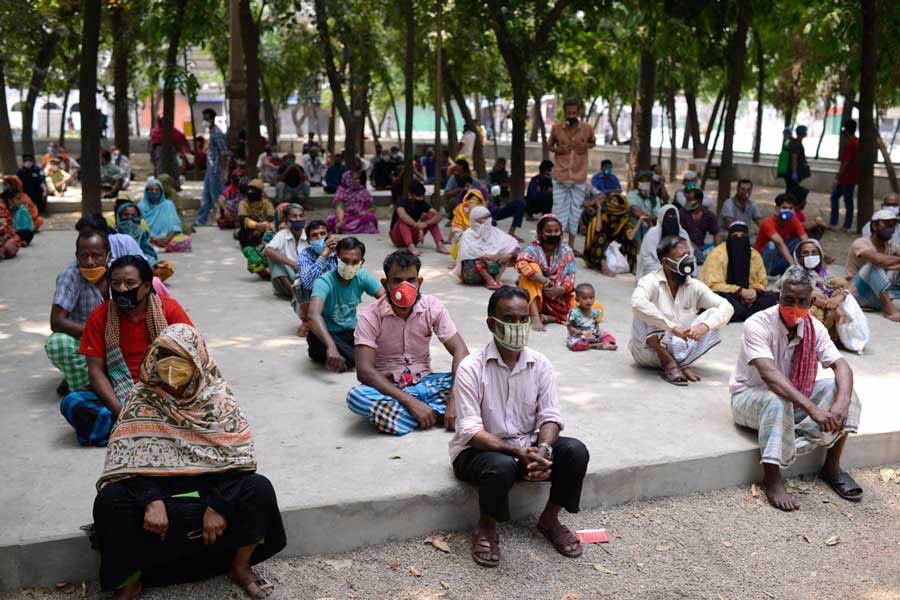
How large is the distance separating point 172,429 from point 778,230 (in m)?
7.96

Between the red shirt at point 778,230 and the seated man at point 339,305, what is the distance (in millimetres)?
5081

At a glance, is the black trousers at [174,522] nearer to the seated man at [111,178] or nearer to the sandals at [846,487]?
the sandals at [846,487]

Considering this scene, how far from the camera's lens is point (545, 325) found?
844cm

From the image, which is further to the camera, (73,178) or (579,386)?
(73,178)

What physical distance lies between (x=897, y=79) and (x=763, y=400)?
44.4ft

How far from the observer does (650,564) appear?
452cm

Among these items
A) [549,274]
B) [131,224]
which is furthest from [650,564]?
[131,224]

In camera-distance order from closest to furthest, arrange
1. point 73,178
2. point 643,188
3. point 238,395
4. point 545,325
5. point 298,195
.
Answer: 1. point 238,395
2. point 545,325
3. point 643,188
4. point 298,195
5. point 73,178

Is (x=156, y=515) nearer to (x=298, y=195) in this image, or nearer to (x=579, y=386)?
(x=579, y=386)

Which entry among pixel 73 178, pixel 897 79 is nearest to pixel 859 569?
pixel 897 79

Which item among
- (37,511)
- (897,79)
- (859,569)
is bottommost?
(859,569)

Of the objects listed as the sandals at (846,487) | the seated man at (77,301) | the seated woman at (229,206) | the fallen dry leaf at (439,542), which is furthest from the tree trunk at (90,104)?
the sandals at (846,487)

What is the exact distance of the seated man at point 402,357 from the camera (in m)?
5.43

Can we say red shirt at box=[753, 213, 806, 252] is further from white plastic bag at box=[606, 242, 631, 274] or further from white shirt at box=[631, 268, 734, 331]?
white shirt at box=[631, 268, 734, 331]
